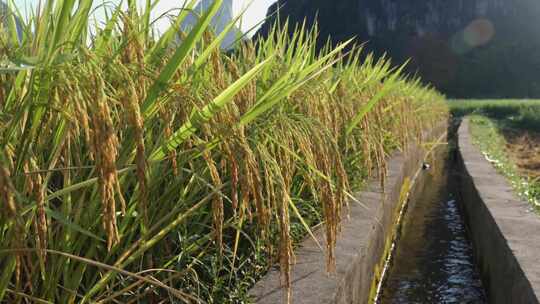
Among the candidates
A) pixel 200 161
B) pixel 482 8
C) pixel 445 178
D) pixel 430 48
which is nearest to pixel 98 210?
pixel 200 161

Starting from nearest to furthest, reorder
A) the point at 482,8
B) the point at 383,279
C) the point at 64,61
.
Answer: the point at 64,61 < the point at 383,279 < the point at 482,8

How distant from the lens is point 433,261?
410 cm

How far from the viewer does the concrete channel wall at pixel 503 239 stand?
247cm

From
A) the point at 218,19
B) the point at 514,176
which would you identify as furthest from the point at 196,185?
the point at 514,176

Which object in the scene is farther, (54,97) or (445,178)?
(445,178)

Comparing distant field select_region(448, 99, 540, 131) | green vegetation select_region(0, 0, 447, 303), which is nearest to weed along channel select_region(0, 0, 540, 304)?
green vegetation select_region(0, 0, 447, 303)

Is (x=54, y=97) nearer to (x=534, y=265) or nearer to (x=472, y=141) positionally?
(x=534, y=265)

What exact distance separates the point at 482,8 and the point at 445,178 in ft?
264

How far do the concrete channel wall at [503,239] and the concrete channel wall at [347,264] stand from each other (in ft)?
2.00

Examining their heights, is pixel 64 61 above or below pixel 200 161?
above

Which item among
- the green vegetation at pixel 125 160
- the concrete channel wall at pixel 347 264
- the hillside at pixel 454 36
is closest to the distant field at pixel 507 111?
the concrete channel wall at pixel 347 264

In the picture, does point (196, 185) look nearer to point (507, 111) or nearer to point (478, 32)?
point (507, 111)

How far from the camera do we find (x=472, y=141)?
27.9 ft

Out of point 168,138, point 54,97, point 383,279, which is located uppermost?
point 54,97
